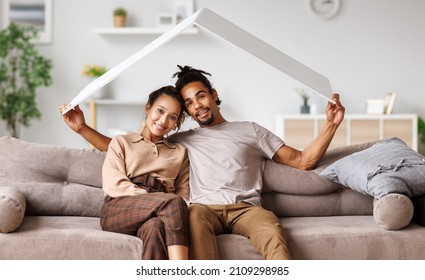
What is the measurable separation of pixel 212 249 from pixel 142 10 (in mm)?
4820

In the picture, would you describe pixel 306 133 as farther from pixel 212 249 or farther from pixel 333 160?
pixel 212 249

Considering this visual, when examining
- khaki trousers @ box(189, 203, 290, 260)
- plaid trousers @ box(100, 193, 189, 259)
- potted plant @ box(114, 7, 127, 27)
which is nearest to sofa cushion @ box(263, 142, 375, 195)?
khaki trousers @ box(189, 203, 290, 260)

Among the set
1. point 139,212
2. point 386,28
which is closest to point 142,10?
point 386,28

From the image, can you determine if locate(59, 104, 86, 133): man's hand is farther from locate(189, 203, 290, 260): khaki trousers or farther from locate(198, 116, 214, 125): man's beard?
locate(189, 203, 290, 260): khaki trousers

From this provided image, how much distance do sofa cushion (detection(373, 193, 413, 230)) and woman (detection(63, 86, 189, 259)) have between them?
0.79m

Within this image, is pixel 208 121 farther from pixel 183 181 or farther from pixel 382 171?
pixel 382 171

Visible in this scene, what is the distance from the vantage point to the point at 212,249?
2.34m

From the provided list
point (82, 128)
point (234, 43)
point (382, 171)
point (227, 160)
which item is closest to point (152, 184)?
point (227, 160)

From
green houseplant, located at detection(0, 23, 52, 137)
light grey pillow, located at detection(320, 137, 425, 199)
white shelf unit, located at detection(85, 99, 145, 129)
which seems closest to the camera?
light grey pillow, located at detection(320, 137, 425, 199)

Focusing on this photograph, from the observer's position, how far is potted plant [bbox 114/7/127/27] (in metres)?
6.60

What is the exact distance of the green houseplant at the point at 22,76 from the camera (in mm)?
6254

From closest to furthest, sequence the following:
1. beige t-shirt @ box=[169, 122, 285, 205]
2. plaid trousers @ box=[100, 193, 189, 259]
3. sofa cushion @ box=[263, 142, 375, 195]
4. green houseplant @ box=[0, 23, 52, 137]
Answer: plaid trousers @ box=[100, 193, 189, 259]
beige t-shirt @ box=[169, 122, 285, 205]
sofa cushion @ box=[263, 142, 375, 195]
green houseplant @ box=[0, 23, 52, 137]

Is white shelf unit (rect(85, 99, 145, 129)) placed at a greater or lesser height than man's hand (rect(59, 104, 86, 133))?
greater

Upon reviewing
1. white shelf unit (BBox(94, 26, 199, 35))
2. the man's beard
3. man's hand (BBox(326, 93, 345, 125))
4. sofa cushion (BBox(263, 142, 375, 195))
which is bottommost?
sofa cushion (BBox(263, 142, 375, 195))
